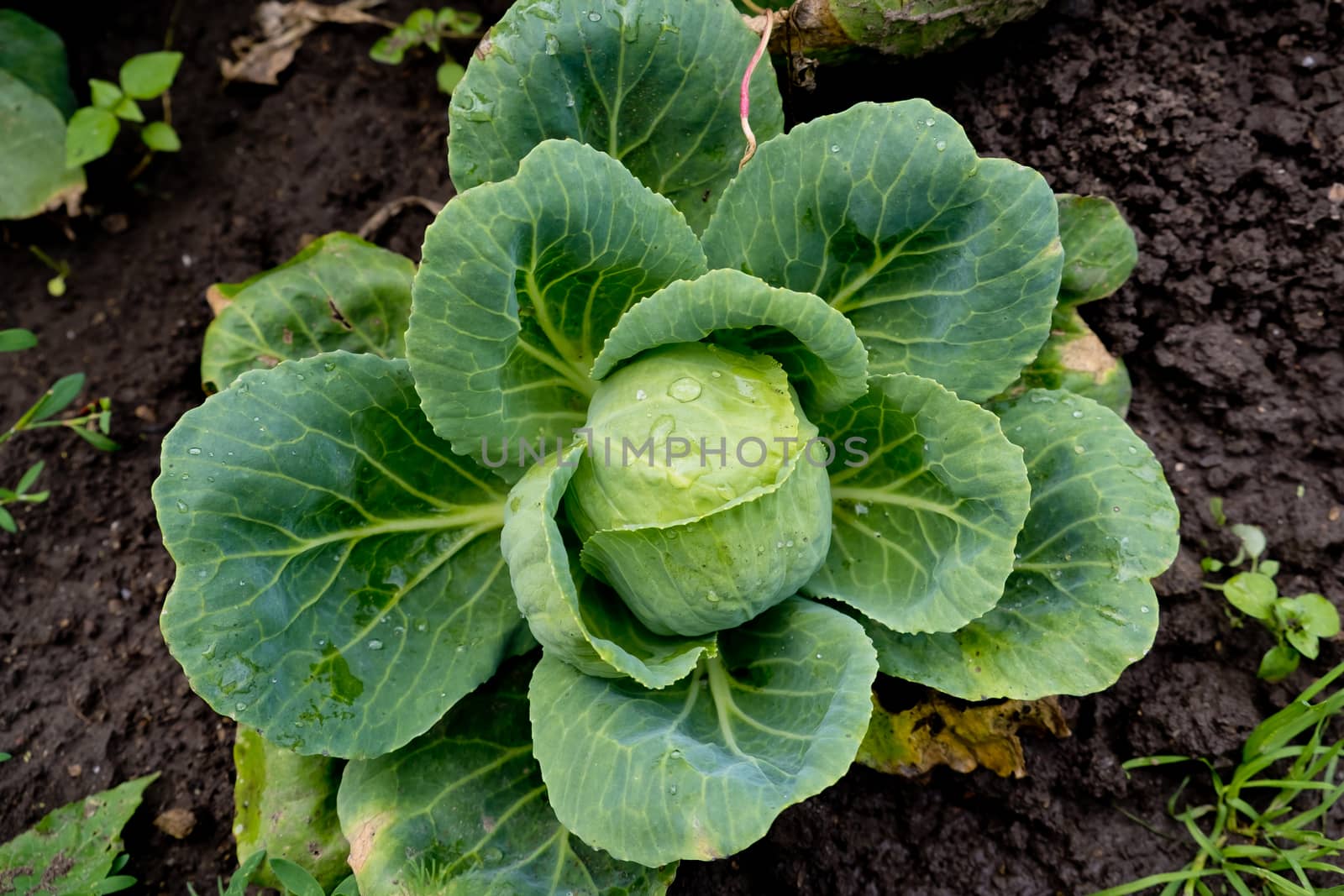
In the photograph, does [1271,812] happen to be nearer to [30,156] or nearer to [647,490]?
[647,490]

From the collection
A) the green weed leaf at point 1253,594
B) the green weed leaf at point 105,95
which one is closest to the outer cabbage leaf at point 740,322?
the green weed leaf at point 1253,594

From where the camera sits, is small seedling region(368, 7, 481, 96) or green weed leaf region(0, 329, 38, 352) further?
small seedling region(368, 7, 481, 96)

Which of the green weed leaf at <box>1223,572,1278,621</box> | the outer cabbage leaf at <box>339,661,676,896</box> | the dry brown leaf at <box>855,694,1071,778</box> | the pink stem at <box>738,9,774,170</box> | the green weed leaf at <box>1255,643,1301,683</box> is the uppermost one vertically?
the pink stem at <box>738,9,774,170</box>

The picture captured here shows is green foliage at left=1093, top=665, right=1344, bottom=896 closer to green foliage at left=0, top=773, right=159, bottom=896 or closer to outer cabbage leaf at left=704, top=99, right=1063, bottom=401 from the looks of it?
outer cabbage leaf at left=704, top=99, right=1063, bottom=401

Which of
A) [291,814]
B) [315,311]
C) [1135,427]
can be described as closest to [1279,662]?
[1135,427]

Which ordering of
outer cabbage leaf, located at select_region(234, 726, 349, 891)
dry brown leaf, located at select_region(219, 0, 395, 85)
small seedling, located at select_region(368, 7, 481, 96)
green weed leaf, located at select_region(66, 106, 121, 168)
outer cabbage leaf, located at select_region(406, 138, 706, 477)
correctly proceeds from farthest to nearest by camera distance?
dry brown leaf, located at select_region(219, 0, 395, 85) < small seedling, located at select_region(368, 7, 481, 96) < green weed leaf, located at select_region(66, 106, 121, 168) < outer cabbage leaf, located at select_region(234, 726, 349, 891) < outer cabbage leaf, located at select_region(406, 138, 706, 477)

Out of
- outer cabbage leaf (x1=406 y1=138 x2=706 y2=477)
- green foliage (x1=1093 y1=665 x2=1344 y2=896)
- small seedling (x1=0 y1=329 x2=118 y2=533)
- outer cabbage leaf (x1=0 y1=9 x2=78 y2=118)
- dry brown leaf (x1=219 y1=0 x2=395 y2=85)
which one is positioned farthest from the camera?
dry brown leaf (x1=219 y1=0 x2=395 y2=85)

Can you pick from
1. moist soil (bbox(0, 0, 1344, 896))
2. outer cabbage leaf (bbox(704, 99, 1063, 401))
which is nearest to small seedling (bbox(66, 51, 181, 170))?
moist soil (bbox(0, 0, 1344, 896))
